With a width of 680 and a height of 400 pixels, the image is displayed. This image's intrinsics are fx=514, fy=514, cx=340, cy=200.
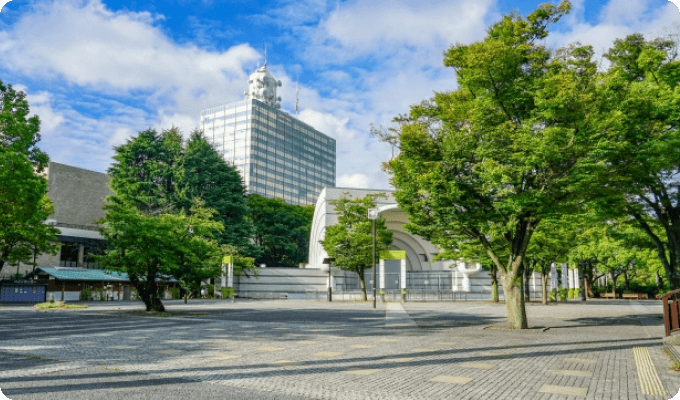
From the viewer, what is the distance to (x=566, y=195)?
14.1 metres

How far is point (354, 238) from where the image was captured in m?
37.4

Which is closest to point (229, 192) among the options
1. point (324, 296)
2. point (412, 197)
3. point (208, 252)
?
point (324, 296)

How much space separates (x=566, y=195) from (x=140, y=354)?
11288mm

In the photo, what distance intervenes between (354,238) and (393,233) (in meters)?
19.9

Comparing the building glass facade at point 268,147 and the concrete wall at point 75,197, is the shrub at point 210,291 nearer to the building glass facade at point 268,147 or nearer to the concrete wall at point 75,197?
the concrete wall at point 75,197

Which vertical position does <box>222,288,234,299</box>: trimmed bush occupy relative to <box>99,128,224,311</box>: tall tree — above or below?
below

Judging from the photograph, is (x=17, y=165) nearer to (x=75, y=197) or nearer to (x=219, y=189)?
(x=219, y=189)

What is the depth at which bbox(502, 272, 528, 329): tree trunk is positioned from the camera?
49.1 feet

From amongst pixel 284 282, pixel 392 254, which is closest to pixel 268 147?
pixel 284 282

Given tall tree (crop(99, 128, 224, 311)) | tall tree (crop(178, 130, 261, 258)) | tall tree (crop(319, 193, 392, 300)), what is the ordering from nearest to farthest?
tall tree (crop(99, 128, 224, 311))
tall tree (crop(319, 193, 392, 300))
tall tree (crop(178, 130, 261, 258))

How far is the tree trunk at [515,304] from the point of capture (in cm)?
1495

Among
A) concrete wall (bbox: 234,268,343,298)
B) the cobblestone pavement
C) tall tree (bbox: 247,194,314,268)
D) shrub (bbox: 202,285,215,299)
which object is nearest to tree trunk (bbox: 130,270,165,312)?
the cobblestone pavement

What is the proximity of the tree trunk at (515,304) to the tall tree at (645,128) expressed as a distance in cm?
393

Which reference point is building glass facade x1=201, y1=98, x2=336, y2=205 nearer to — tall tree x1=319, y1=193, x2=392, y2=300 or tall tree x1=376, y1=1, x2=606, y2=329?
tall tree x1=319, y1=193, x2=392, y2=300
